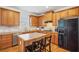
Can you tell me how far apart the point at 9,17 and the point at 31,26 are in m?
0.41

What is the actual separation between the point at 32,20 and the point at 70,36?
773mm

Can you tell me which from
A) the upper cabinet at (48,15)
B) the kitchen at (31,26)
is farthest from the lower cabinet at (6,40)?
the upper cabinet at (48,15)

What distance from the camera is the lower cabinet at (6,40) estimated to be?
4.26 ft

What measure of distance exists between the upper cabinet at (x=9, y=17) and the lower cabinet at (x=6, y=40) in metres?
0.21

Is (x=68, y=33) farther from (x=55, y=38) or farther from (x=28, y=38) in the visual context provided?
(x=28, y=38)

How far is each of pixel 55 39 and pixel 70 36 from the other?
0.29 meters

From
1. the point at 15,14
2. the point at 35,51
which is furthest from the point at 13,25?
the point at 35,51

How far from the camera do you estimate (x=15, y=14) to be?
1326 mm

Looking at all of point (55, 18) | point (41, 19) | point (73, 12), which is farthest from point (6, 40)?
point (73, 12)
